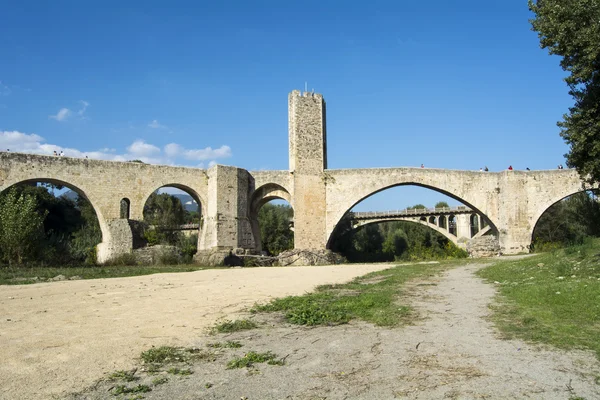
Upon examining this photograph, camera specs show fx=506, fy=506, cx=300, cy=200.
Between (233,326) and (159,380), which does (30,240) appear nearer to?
(233,326)

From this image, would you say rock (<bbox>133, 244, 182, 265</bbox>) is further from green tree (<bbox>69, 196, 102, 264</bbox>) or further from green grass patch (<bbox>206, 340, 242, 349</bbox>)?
green grass patch (<bbox>206, 340, 242, 349</bbox>)

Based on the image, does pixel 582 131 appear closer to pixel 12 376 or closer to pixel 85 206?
pixel 12 376

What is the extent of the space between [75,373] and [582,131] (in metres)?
11.1

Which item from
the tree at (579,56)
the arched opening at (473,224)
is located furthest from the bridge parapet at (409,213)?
the tree at (579,56)

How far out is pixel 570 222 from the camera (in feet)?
104

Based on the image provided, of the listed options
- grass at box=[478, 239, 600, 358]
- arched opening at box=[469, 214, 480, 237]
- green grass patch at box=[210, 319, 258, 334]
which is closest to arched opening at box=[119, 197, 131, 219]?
grass at box=[478, 239, 600, 358]

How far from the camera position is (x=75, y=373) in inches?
157

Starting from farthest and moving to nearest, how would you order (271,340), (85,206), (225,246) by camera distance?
(85,206), (225,246), (271,340)

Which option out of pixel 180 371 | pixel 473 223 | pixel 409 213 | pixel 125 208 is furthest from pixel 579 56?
pixel 473 223

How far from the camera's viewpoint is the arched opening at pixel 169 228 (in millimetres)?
22000

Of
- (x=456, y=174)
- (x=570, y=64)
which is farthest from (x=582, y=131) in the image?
(x=456, y=174)

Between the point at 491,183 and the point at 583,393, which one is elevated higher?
the point at 491,183

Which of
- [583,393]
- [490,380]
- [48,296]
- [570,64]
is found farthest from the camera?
Answer: [570,64]

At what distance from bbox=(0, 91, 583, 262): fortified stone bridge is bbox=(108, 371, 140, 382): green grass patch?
781 inches
